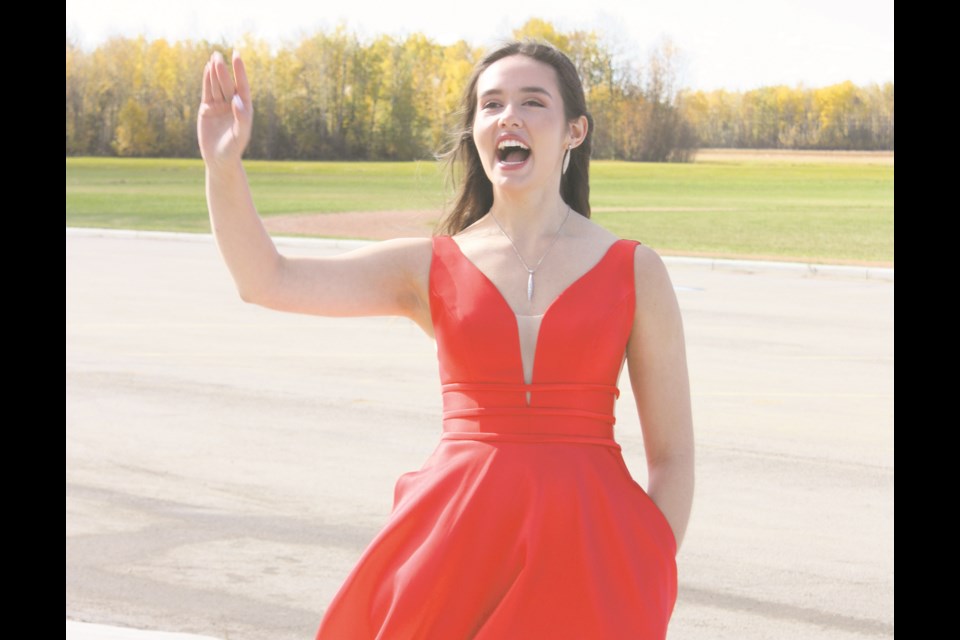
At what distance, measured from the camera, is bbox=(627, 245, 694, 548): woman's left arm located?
8.91 feet

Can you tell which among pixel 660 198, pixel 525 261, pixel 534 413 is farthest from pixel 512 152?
pixel 660 198

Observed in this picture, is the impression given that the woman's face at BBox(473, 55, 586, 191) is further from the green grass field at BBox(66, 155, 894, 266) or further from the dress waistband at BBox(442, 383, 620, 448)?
the green grass field at BBox(66, 155, 894, 266)

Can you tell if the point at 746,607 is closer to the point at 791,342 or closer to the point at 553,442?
the point at 553,442

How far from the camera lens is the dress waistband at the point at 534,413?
2613 mm

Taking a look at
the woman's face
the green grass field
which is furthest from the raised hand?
the green grass field

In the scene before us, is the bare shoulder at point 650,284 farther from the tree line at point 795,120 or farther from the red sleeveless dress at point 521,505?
the tree line at point 795,120

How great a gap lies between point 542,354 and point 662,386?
0.26m

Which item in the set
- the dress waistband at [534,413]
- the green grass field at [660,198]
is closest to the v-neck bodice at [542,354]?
the dress waistband at [534,413]

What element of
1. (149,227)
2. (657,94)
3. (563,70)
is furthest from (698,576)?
(657,94)

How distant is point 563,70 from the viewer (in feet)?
9.37

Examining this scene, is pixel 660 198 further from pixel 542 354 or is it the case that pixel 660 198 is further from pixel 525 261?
pixel 542 354

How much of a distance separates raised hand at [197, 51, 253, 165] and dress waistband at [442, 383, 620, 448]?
0.60 meters

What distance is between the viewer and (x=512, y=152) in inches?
109

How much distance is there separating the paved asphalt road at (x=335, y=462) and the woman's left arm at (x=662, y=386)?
3.29 m
